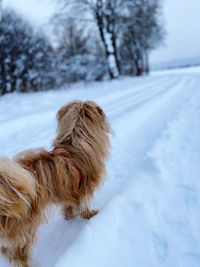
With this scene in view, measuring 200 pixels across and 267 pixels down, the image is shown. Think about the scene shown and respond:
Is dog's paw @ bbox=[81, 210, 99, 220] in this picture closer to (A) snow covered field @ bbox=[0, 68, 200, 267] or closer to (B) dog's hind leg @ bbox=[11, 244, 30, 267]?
(A) snow covered field @ bbox=[0, 68, 200, 267]

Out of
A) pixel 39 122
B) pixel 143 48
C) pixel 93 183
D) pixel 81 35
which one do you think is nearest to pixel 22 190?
pixel 93 183

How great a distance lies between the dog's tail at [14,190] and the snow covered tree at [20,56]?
45.7 feet

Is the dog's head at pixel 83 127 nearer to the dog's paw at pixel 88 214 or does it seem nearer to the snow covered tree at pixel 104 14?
the dog's paw at pixel 88 214

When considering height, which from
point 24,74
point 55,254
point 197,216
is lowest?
point 55,254

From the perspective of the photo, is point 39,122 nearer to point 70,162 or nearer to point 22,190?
point 70,162

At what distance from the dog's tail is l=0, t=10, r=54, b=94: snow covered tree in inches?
548

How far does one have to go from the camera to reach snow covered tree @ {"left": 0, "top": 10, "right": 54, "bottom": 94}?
13414 mm

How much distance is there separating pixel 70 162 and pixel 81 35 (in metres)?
29.1

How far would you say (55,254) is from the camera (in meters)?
1.80

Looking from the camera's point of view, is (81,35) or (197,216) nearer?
(197,216)

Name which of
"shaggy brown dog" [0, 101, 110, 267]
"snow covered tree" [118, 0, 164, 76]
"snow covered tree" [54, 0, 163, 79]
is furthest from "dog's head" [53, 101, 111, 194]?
"snow covered tree" [118, 0, 164, 76]

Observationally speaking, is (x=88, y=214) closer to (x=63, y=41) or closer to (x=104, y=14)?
(x=104, y=14)

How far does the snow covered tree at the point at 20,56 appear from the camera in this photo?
13.4 m

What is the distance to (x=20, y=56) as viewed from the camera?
14.1 m
